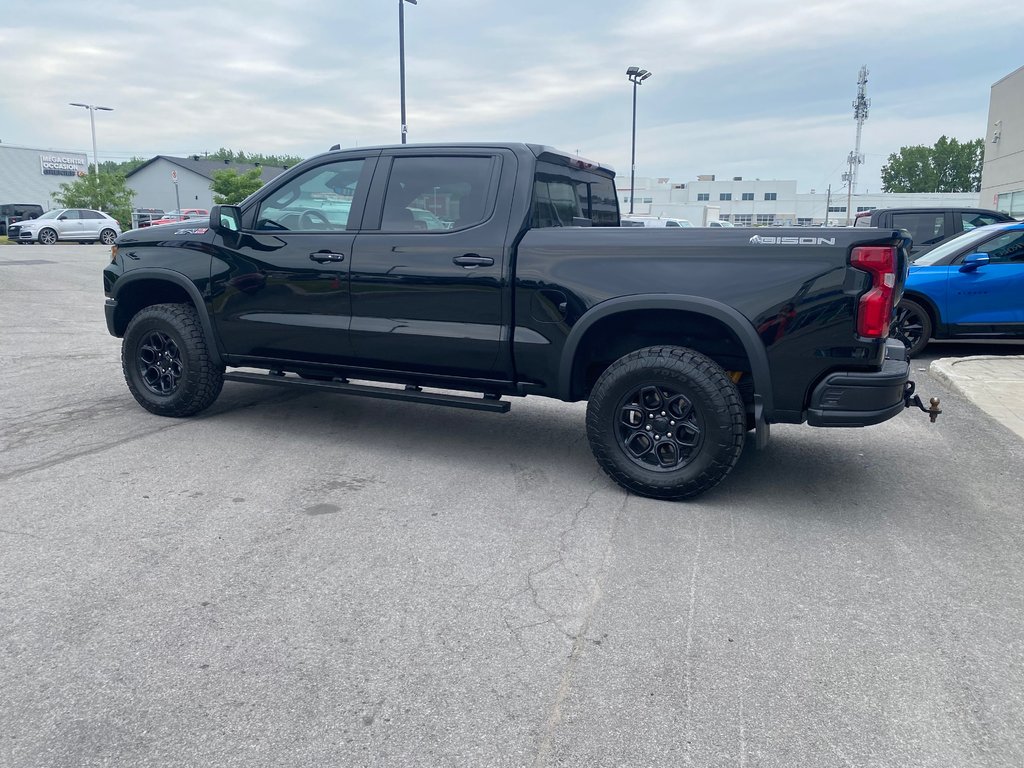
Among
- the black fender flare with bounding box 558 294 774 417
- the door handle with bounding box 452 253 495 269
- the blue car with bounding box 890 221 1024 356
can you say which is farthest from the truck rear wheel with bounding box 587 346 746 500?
the blue car with bounding box 890 221 1024 356

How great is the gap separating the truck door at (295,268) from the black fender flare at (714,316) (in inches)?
70.7

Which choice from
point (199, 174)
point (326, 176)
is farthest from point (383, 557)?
point (199, 174)

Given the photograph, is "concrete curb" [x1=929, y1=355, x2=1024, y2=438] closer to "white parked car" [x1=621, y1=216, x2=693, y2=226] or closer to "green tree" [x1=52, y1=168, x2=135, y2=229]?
"white parked car" [x1=621, y1=216, x2=693, y2=226]

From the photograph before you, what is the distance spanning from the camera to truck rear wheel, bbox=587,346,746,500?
449 centimetres

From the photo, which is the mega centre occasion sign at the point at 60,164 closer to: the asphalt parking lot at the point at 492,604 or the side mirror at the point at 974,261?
the side mirror at the point at 974,261

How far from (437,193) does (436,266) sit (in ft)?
1.78

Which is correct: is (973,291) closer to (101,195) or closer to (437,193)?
(437,193)

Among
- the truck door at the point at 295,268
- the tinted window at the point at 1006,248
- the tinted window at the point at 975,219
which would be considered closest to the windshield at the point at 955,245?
the tinted window at the point at 1006,248

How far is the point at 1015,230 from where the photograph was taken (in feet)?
31.1

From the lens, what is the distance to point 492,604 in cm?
347

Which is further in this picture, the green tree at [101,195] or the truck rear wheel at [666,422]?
the green tree at [101,195]

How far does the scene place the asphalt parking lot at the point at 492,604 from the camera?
103 inches

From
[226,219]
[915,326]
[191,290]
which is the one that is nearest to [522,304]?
[226,219]

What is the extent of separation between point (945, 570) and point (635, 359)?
1866 millimetres
